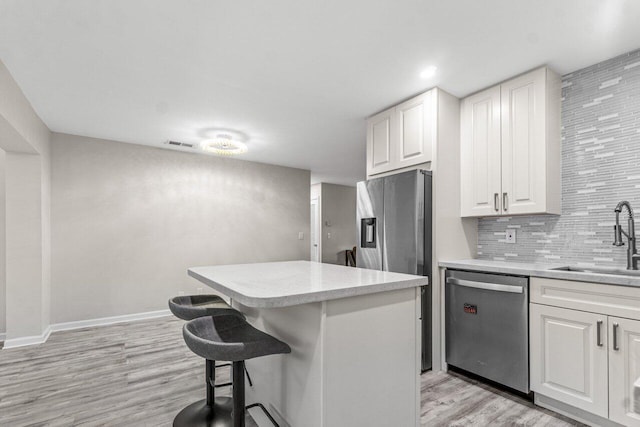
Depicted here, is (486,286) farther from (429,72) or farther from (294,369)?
(429,72)

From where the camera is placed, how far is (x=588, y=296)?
1849 mm

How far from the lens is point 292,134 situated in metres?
3.98

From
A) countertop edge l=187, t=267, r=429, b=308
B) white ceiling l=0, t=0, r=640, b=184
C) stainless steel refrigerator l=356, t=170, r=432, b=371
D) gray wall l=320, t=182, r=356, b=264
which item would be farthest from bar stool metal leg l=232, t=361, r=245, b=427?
gray wall l=320, t=182, r=356, b=264

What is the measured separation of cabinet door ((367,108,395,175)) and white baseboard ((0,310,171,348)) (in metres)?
3.44

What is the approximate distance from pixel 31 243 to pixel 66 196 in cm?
77

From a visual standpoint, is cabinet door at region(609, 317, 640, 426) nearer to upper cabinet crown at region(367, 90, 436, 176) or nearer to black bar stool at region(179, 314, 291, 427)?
upper cabinet crown at region(367, 90, 436, 176)

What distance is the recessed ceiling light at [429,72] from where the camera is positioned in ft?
7.73

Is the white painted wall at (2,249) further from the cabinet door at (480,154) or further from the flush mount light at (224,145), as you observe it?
the cabinet door at (480,154)

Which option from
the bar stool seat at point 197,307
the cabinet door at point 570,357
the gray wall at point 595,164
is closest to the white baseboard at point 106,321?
the bar stool seat at point 197,307

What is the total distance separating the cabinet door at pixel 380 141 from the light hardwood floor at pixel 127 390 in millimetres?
1843

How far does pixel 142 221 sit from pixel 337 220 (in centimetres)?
499

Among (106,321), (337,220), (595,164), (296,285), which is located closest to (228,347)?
(296,285)

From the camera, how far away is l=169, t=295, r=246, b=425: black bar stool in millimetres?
1876

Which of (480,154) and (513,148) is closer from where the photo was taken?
(513,148)
